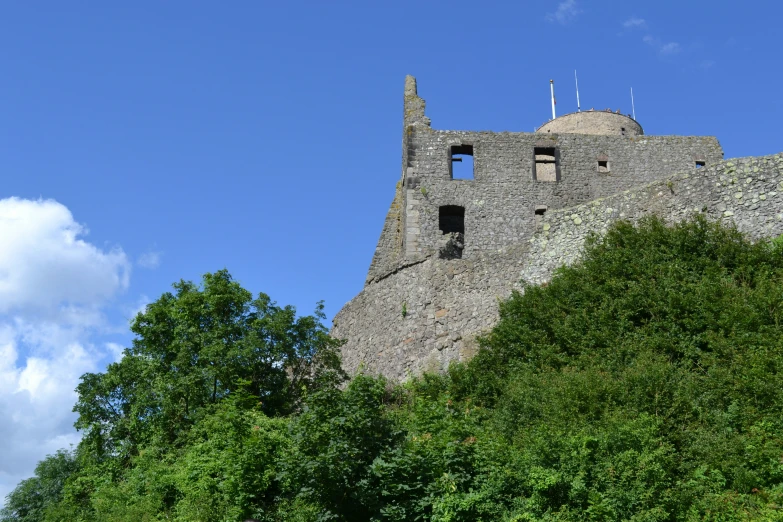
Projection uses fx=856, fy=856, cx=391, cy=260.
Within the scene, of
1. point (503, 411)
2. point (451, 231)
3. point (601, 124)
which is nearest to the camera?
point (503, 411)

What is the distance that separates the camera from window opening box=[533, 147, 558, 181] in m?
27.9

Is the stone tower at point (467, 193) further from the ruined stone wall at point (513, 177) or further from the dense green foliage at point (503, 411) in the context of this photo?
the dense green foliage at point (503, 411)

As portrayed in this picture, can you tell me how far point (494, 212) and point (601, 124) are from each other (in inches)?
434

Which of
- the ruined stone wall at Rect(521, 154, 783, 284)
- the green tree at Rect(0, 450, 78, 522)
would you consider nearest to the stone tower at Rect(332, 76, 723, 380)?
the ruined stone wall at Rect(521, 154, 783, 284)

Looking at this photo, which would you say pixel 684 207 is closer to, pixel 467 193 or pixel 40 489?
pixel 467 193

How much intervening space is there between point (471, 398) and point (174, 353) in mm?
8293

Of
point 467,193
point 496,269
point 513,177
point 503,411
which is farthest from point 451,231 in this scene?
point 503,411

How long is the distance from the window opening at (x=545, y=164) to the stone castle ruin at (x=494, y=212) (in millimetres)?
39

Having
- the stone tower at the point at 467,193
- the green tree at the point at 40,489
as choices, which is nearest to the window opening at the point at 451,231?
the stone tower at the point at 467,193

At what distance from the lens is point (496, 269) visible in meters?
21.2

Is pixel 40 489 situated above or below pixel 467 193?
below

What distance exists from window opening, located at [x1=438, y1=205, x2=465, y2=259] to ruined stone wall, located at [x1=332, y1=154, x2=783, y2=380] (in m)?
2.79

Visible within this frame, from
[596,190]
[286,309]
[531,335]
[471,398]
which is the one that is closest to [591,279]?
[531,335]

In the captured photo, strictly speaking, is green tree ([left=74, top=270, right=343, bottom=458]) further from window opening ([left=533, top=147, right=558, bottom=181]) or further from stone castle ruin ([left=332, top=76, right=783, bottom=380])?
Result: window opening ([left=533, top=147, right=558, bottom=181])
